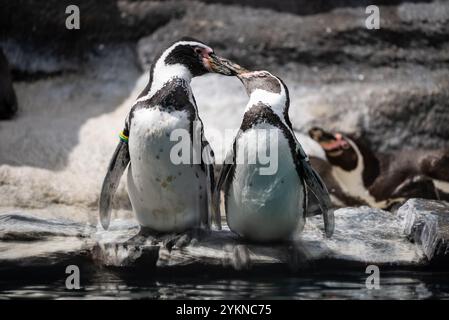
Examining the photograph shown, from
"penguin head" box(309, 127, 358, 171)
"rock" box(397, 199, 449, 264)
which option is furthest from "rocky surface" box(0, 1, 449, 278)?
"rock" box(397, 199, 449, 264)

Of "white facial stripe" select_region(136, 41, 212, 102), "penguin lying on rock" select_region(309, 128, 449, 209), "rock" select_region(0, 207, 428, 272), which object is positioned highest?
"white facial stripe" select_region(136, 41, 212, 102)

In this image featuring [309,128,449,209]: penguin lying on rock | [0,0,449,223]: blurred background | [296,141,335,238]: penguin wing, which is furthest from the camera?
[0,0,449,223]: blurred background

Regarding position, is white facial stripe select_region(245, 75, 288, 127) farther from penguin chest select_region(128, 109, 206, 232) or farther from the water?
the water

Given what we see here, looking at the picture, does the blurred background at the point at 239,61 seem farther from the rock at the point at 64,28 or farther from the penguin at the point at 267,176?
the penguin at the point at 267,176

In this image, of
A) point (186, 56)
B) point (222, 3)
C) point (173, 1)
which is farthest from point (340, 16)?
point (186, 56)

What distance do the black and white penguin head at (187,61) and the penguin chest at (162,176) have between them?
8.8 inches

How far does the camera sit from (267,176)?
134 inches

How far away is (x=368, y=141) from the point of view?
6.25 m

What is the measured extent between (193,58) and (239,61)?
318 cm

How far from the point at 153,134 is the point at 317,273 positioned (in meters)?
0.92

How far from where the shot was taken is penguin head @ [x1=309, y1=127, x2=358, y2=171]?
5875mm

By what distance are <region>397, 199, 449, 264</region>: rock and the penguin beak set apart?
42.2 inches

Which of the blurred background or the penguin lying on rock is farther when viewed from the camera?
the blurred background
